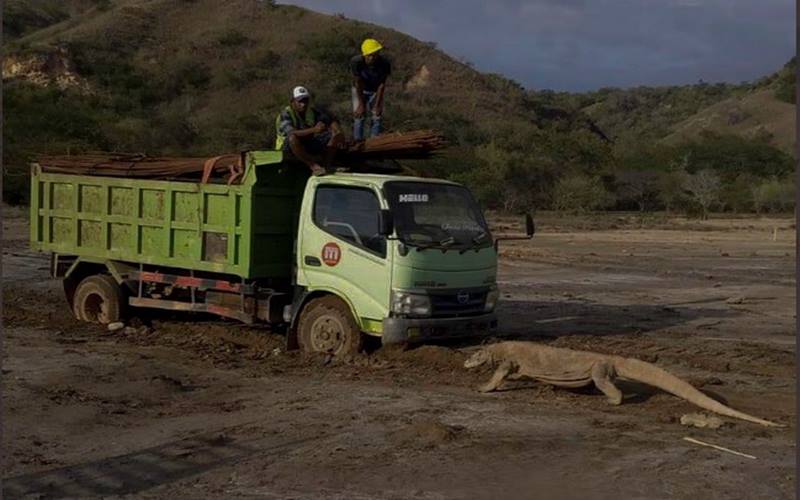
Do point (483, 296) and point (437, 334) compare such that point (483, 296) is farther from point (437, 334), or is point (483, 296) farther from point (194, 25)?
point (194, 25)

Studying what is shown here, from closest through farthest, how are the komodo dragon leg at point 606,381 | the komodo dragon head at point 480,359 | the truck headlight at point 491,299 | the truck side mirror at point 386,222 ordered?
the komodo dragon leg at point 606,381
the komodo dragon head at point 480,359
the truck side mirror at point 386,222
the truck headlight at point 491,299

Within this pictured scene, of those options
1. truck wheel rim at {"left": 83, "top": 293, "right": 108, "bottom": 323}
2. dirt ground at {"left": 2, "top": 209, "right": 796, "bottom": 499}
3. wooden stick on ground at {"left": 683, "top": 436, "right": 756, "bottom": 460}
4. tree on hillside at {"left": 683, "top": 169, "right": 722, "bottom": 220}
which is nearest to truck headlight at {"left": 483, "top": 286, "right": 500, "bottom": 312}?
dirt ground at {"left": 2, "top": 209, "right": 796, "bottom": 499}

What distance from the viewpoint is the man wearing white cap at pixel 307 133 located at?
11.6 metres

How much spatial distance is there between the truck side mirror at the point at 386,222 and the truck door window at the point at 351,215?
218 millimetres

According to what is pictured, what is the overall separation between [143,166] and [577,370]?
636 cm

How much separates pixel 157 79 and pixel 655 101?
6961 cm

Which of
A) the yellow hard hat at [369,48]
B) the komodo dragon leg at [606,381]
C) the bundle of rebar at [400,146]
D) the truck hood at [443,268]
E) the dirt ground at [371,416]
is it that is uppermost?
the yellow hard hat at [369,48]

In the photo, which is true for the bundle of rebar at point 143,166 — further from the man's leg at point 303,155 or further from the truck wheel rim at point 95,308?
the truck wheel rim at point 95,308

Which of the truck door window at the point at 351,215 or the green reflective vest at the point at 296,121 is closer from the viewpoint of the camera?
the truck door window at the point at 351,215

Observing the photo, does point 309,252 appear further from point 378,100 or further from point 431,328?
point 378,100

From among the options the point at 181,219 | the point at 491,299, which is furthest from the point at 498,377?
the point at 181,219

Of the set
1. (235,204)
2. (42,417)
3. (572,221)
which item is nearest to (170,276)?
(235,204)

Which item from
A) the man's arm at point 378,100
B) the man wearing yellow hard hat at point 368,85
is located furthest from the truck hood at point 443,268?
the man's arm at point 378,100

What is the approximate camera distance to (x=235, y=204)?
11750mm
